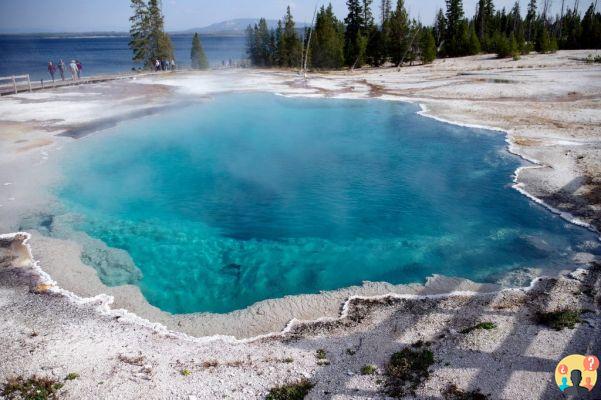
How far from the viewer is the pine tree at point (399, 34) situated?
47.7 metres

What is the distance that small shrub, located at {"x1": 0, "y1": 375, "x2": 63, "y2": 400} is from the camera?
208 inches

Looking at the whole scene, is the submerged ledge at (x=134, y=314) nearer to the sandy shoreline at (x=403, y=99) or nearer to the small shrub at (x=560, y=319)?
the sandy shoreline at (x=403, y=99)

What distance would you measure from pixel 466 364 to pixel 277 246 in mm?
5521


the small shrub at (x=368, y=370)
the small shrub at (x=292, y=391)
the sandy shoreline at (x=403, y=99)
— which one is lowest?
the small shrub at (x=292, y=391)

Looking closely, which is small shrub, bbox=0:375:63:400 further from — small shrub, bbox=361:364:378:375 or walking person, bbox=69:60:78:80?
walking person, bbox=69:60:78:80

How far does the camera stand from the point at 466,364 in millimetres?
5754

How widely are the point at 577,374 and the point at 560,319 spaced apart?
112 cm

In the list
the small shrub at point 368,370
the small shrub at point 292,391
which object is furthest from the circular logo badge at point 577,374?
the small shrub at point 292,391

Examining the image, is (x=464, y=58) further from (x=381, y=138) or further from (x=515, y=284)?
(x=515, y=284)

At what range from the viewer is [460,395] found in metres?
5.22

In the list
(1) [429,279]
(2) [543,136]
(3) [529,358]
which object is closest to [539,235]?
(1) [429,279]

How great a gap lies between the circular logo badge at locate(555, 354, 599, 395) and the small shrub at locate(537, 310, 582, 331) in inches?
24.7

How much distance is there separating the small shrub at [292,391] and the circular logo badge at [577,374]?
312 cm

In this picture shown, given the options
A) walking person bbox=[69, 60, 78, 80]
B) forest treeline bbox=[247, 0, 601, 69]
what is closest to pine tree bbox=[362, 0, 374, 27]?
forest treeline bbox=[247, 0, 601, 69]
